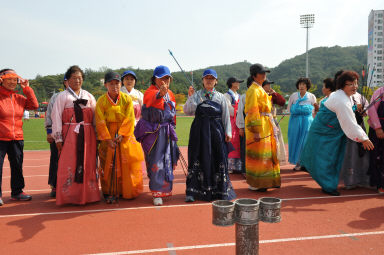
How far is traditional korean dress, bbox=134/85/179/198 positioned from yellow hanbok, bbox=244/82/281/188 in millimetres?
1373

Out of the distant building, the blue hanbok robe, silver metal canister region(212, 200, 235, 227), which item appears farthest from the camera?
the distant building

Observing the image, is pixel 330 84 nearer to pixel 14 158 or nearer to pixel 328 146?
pixel 328 146

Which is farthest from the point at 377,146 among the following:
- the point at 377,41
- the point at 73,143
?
the point at 377,41

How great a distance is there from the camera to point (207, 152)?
496cm

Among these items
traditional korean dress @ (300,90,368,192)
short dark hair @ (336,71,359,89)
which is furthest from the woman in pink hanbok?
short dark hair @ (336,71,359,89)

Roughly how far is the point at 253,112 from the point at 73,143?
2975 millimetres

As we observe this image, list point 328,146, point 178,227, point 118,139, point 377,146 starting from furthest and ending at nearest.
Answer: point 377,146 → point 328,146 → point 118,139 → point 178,227

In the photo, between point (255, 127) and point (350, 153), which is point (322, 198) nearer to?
point (350, 153)

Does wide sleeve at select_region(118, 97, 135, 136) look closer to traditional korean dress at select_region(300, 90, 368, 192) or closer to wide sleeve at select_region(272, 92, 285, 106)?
wide sleeve at select_region(272, 92, 285, 106)

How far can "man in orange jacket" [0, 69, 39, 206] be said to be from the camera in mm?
4875

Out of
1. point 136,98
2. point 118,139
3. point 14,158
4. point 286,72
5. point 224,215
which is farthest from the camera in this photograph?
point 286,72

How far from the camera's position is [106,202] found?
5.01 metres

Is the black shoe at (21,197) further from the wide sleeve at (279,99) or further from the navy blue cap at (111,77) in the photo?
the wide sleeve at (279,99)

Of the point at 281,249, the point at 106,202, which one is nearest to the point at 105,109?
the point at 106,202
